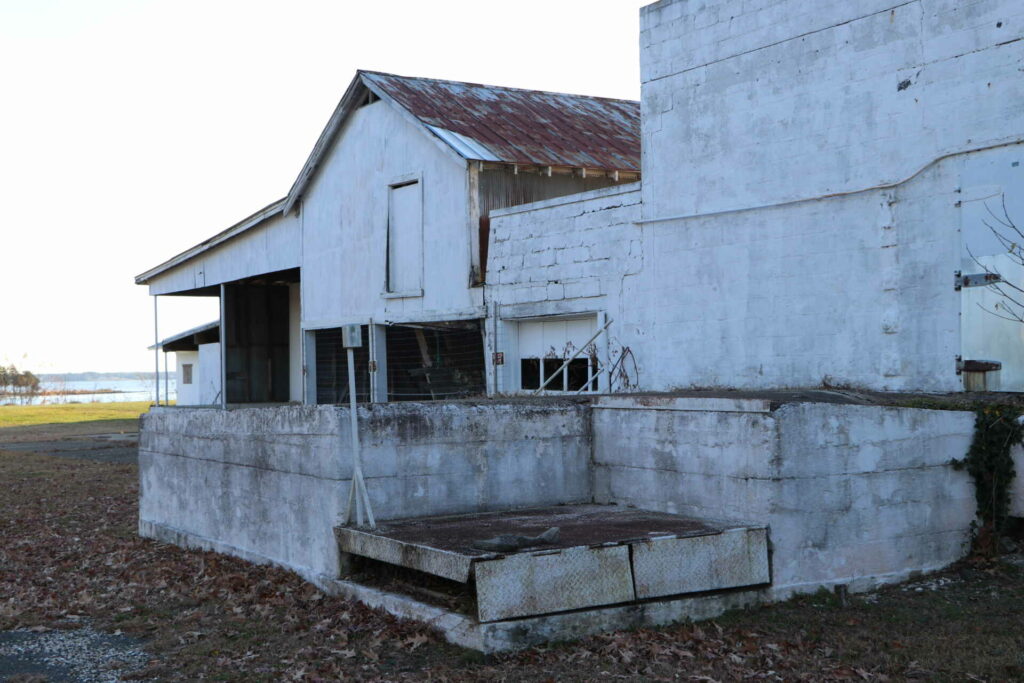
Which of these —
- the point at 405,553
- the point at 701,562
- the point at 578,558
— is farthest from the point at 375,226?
the point at 578,558

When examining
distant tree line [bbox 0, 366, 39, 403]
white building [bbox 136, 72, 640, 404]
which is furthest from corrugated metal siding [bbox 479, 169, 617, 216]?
distant tree line [bbox 0, 366, 39, 403]

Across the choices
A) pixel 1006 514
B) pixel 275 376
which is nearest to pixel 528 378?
pixel 1006 514

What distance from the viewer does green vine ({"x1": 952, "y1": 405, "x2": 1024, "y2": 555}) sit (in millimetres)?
9898

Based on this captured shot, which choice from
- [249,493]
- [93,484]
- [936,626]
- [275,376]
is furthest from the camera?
[275,376]

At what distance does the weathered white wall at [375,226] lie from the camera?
1916cm

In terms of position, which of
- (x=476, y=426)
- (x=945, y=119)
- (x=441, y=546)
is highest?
(x=945, y=119)

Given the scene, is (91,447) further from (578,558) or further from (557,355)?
(578,558)

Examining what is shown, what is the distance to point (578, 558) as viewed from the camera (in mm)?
7969

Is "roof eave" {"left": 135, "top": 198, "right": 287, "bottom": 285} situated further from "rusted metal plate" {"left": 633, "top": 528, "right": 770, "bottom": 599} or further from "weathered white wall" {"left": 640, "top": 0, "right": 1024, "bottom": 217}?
"rusted metal plate" {"left": 633, "top": 528, "right": 770, "bottom": 599}

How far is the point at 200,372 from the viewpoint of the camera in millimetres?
31375

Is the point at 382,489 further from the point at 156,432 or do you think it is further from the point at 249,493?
the point at 156,432

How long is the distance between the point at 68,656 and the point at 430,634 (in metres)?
2.83

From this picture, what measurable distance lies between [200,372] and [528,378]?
1607 cm

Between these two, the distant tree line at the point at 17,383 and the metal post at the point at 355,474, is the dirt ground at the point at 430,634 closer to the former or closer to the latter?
the metal post at the point at 355,474
